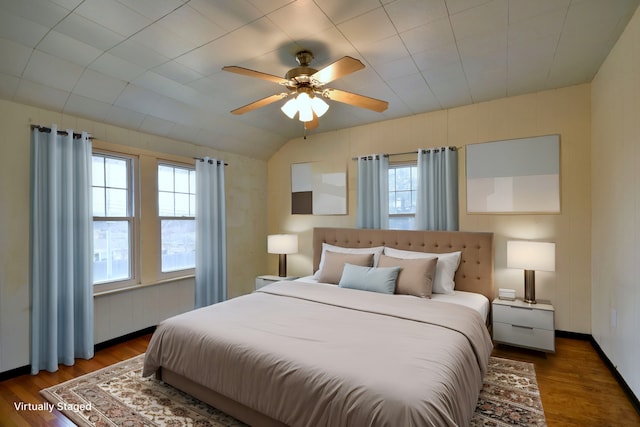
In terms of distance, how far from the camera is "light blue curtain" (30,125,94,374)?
2.69 metres

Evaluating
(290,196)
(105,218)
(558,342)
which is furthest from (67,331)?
(558,342)

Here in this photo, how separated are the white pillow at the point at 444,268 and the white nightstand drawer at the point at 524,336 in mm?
562

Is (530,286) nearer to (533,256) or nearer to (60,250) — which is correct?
(533,256)

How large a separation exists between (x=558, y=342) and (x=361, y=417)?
2.89 m

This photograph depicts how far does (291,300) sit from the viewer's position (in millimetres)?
2773

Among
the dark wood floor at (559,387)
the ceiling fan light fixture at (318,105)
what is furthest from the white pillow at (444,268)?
the ceiling fan light fixture at (318,105)

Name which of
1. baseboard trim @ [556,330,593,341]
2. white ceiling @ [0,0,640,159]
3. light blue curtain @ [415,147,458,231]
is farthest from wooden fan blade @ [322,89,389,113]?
baseboard trim @ [556,330,593,341]

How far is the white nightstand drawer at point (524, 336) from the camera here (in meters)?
2.83

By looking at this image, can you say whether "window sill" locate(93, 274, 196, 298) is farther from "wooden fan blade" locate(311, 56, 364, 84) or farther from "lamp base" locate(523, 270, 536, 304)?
"lamp base" locate(523, 270, 536, 304)

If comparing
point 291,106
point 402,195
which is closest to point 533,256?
point 402,195

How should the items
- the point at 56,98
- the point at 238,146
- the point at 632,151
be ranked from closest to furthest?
the point at 632,151 < the point at 56,98 < the point at 238,146

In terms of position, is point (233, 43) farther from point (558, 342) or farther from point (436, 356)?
point (558, 342)

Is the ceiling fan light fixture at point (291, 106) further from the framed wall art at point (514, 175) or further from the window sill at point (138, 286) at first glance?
the window sill at point (138, 286)

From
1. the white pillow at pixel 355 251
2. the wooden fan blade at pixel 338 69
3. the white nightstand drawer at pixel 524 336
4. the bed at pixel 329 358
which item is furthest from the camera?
the white pillow at pixel 355 251
